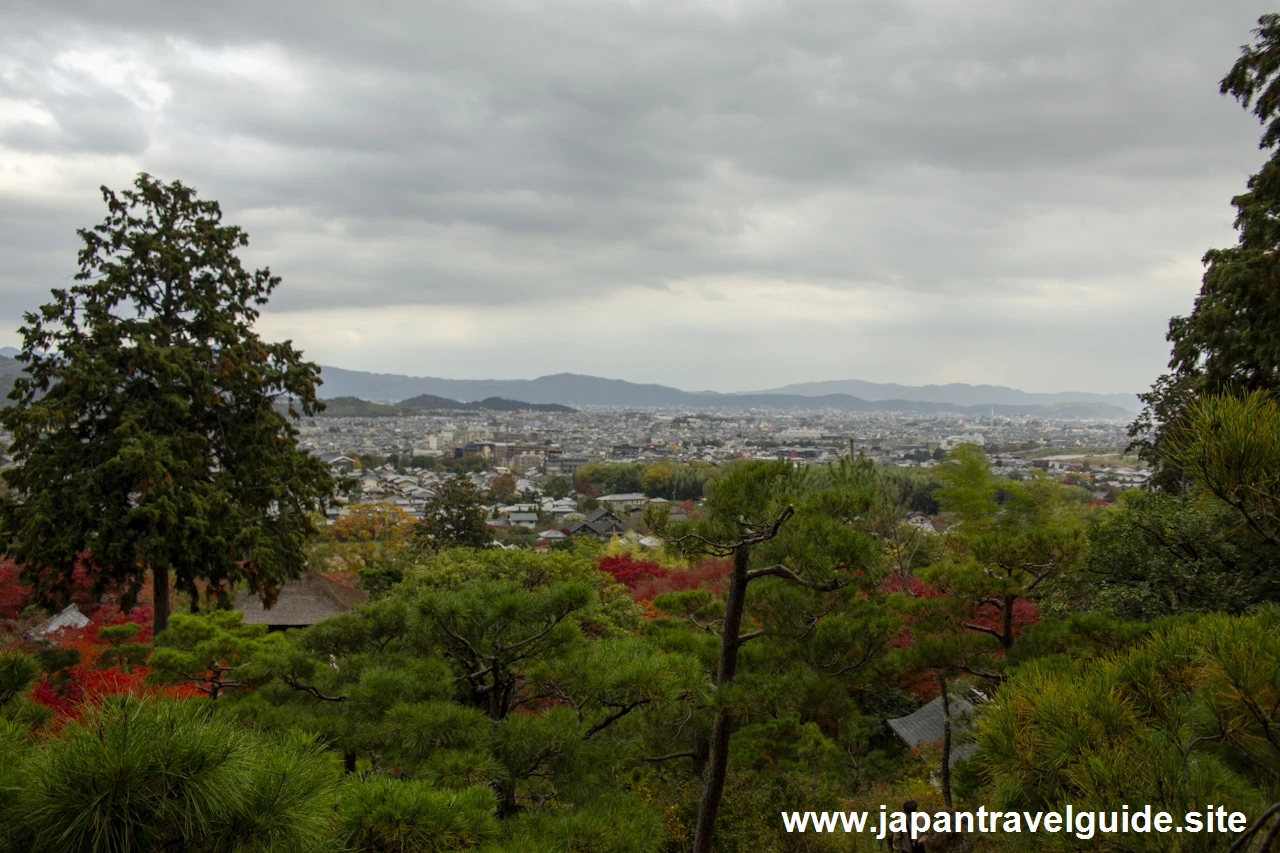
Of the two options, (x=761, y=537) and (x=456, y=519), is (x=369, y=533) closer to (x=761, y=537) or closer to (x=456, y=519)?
(x=456, y=519)

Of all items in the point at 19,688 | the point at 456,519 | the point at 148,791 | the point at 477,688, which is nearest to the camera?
the point at 148,791

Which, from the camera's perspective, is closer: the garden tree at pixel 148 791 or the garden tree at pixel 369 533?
the garden tree at pixel 148 791

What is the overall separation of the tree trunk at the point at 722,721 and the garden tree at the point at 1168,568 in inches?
127

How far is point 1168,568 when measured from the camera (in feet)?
18.5

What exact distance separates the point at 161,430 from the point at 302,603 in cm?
472

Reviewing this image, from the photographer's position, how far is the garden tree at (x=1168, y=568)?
17.2ft

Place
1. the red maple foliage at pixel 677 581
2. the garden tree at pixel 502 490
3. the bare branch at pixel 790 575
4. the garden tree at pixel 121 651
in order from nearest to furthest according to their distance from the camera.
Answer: the bare branch at pixel 790 575, the garden tree at pixel 121 651, the red maple foliage at pixel 677 581, the garden tree at pixel 502 490

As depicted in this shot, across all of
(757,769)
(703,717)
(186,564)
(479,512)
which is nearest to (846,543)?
(703,717)

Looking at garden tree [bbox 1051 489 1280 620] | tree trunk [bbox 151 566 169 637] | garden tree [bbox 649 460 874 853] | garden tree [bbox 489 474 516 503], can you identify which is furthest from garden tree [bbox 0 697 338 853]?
garden tree [bbox 489 474 516 503]

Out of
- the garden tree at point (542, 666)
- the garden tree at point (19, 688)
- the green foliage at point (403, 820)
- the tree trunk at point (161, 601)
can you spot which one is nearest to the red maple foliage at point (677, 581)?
the tree trunk at point (161, 601)

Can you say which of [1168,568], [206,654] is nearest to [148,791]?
[206,654]

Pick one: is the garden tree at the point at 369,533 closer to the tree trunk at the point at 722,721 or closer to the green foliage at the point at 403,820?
the tree trunk at the point at 722,721

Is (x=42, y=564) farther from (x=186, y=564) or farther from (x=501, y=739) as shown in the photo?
(x=501, y=739)

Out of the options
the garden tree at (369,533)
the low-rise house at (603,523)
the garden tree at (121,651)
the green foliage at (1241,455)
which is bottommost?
the low-rise house at (603,523)
